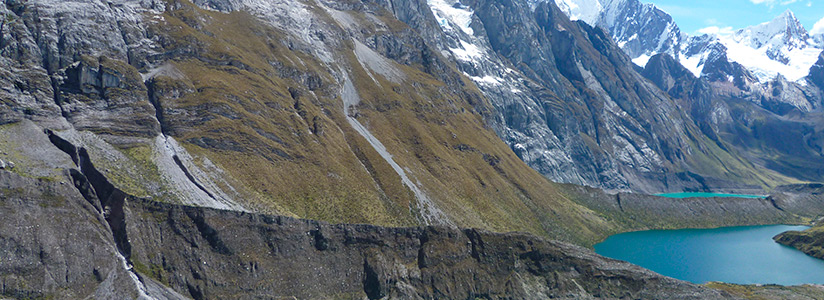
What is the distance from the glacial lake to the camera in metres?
145

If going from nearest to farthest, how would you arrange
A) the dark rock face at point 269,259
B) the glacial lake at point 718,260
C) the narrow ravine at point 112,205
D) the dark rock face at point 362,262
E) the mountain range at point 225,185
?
1. the dark rock face at point 269,259
2. the narrow ravine at point 112,205
3. the mountain range at point 225,185
4. the dark rock face at point 362,262
5. the glacial lake at point 718,260

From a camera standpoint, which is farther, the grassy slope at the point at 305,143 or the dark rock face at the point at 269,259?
the grassy slope at the point at 305,143

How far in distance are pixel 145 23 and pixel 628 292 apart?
142 meters

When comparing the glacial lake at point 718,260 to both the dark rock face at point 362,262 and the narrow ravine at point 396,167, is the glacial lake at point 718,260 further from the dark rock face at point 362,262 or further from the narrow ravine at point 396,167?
the narrow ravine at point 396,167

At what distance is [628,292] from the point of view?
A: 9600cm

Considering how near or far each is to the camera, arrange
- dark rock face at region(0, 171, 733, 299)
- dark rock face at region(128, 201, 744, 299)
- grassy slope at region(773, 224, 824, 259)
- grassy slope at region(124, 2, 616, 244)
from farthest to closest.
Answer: grassy slope at region(773, 224, 824, 259) → grassy slope at region(124, 2, 616, 244) → dark rock face at region(128, 201, 744, 299) → dark rock face at region(0, 171, 733, 299)

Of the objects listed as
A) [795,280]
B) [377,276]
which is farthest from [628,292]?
[795,280]

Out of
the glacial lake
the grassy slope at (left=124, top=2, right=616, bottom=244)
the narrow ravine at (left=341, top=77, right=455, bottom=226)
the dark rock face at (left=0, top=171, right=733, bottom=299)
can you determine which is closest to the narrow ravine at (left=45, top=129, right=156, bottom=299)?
the dark rock face at (left=0, top=171, right=733, bottom=299)

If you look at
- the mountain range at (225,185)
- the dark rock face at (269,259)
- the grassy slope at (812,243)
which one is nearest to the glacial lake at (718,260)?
the grassy slope at (812,243)

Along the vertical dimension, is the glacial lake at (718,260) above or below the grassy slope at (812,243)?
below

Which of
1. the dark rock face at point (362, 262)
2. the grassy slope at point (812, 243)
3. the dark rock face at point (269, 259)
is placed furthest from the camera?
the grassy slope at point (812, 243)

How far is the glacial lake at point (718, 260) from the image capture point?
5704 inches

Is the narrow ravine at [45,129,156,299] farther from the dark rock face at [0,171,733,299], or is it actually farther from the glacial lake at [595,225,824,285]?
the glacial lake at [595,225,824,285]

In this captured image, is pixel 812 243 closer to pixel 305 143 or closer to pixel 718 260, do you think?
pixel 718 260
